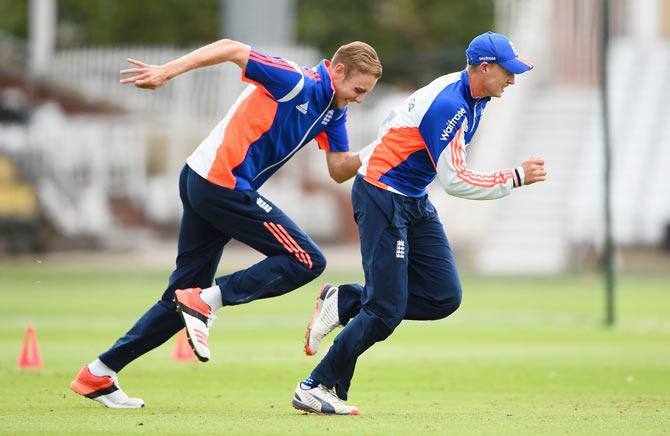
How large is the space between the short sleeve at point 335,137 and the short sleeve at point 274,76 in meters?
0.58

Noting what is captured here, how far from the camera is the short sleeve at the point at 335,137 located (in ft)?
30.7

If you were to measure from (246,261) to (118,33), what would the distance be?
19.2 metres

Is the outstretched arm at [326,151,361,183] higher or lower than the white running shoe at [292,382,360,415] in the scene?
higher

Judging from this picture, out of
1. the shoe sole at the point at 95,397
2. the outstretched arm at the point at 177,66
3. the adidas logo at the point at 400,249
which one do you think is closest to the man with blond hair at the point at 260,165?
the outstretched arm at the point at 177,66

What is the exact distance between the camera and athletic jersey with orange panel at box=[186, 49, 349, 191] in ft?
28.8

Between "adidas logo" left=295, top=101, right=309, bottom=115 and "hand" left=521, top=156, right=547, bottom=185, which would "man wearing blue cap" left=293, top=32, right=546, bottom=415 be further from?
"adidas logo" left=295, top=101, right=309, bottom=115

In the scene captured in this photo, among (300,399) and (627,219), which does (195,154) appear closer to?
(300,399)

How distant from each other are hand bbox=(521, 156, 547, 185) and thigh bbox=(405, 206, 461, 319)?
0.70 meters

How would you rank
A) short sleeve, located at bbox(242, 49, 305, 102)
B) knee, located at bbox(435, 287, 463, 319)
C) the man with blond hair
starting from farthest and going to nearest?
1. knee, located at bbox(435, 287, 463, 319)
2. the man with blond hair
3. short sleeve, located at bbox(242, 49, 305, 102)

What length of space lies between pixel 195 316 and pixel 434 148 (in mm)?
1761

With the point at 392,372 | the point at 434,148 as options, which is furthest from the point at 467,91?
the point at 392,372

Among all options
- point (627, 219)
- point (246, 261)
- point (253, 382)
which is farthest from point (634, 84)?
point (253, 382)

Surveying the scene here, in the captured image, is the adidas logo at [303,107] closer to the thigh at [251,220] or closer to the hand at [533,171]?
the thigh at [251,220]

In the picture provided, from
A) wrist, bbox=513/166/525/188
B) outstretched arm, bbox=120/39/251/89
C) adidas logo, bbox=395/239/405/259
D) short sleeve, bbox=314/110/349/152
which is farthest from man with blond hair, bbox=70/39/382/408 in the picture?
wrist, bbox=513/166/525/188
